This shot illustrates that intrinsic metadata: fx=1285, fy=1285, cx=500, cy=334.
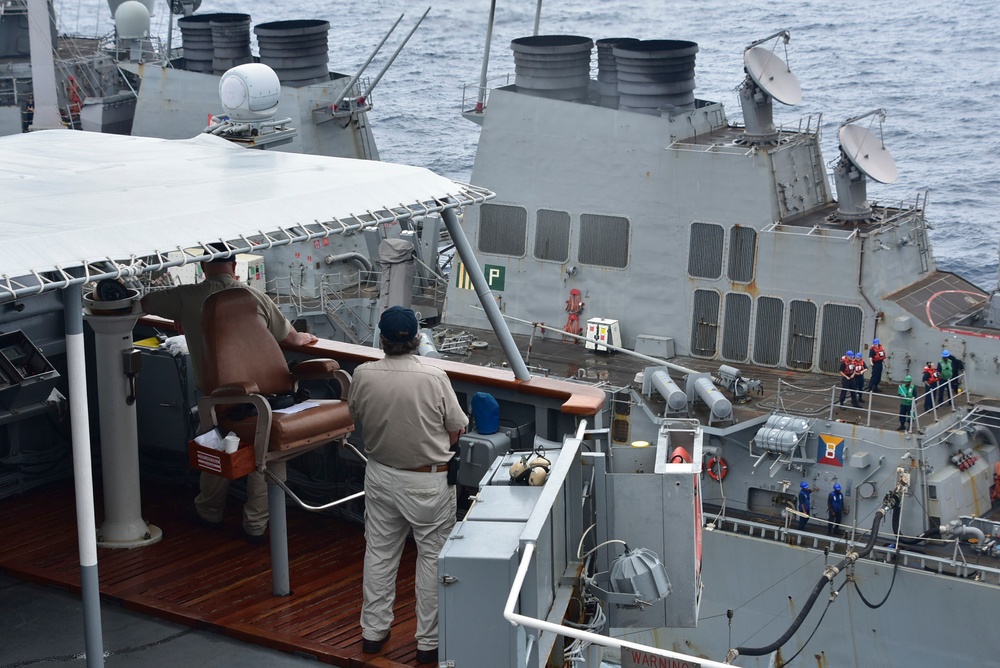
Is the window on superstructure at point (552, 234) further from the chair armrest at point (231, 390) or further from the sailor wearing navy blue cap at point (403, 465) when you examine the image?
the sailor wearing navy blue cap at point (403, 465)

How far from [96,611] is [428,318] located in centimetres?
2012

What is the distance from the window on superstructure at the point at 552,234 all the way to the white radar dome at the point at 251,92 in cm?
754

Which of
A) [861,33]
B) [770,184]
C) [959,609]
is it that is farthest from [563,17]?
[959,609]

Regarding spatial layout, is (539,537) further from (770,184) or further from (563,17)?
(563,17)

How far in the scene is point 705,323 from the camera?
2105 centimetres

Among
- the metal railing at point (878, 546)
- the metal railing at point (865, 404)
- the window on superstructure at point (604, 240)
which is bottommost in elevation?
the metal railing at point (878, 546)

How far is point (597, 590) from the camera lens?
6.65 metres

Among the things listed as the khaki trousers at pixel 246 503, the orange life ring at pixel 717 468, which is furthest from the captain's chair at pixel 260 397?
the orange life ring at pixel 717 468

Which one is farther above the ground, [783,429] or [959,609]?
[783,429]

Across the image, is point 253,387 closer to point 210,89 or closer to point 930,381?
point 930,381

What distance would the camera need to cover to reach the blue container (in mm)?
7836

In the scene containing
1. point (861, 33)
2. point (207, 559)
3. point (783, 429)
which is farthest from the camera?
point (861, 33)

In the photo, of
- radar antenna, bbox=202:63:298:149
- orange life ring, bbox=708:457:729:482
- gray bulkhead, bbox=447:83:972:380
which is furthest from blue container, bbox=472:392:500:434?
gray bulkhead, bbox=447:83:972:380

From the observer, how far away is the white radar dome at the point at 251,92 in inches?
545
